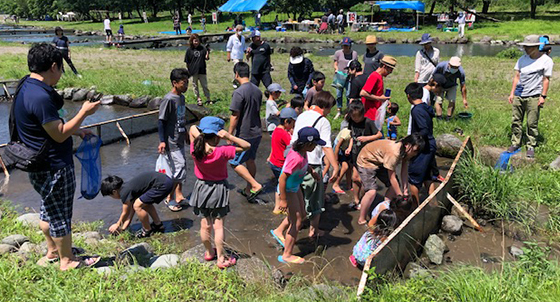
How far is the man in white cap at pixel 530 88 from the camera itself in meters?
6.77

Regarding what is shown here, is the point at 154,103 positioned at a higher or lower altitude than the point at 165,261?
higher

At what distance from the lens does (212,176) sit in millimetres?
4223

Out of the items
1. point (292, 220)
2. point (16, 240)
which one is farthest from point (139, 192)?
point (292, 220)

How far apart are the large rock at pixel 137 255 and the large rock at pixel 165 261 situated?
151 millimetres

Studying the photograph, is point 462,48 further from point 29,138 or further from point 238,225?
point 29,138

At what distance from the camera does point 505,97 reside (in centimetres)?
1105

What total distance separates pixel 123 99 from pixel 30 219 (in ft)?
22.1

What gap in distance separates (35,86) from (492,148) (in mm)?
7034

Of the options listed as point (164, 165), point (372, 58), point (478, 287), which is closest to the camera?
point (478, 287)

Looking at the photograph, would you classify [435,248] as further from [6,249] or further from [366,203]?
[6,249]

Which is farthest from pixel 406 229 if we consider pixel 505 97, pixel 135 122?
pixel 505 97

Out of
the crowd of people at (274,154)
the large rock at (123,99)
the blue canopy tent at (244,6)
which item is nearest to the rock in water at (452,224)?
the crowd of people at (274,154)

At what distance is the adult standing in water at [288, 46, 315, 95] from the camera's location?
8703 mm

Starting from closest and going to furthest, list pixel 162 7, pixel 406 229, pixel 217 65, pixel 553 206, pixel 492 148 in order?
pixel 406 229 < pixel 553 206 < pixel 492 148 < pixel 217 65 < pixel 162 7
